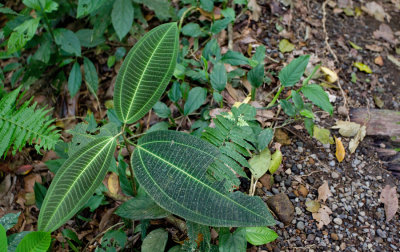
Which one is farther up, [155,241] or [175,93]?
[175,93]

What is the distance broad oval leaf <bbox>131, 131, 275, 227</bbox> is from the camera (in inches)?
44.4

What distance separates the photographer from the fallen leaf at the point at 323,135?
204 centimetres

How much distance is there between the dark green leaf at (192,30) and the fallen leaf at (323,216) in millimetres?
1429

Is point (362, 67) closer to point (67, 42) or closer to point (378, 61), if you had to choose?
point (378, 61)

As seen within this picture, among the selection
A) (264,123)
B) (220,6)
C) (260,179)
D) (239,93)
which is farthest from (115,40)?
(260,179)

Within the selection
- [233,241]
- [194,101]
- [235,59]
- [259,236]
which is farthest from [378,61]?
[233,241]

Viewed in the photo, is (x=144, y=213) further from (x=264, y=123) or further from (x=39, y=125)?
(x=264, y=123)

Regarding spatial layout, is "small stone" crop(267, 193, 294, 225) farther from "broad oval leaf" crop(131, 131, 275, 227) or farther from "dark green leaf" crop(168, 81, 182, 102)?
"dark green leaf" crop(168, 81, 182, 102)

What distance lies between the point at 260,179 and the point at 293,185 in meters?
0.19

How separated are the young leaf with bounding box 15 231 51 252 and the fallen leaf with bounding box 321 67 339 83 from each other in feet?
6.52

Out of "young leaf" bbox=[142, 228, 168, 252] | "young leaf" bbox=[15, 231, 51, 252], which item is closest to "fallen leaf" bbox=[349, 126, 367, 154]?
"young leaf" bbox=[142, 228, 168, 252]

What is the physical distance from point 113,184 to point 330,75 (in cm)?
164

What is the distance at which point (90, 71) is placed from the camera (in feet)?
8.11

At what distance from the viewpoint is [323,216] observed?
1757mm
